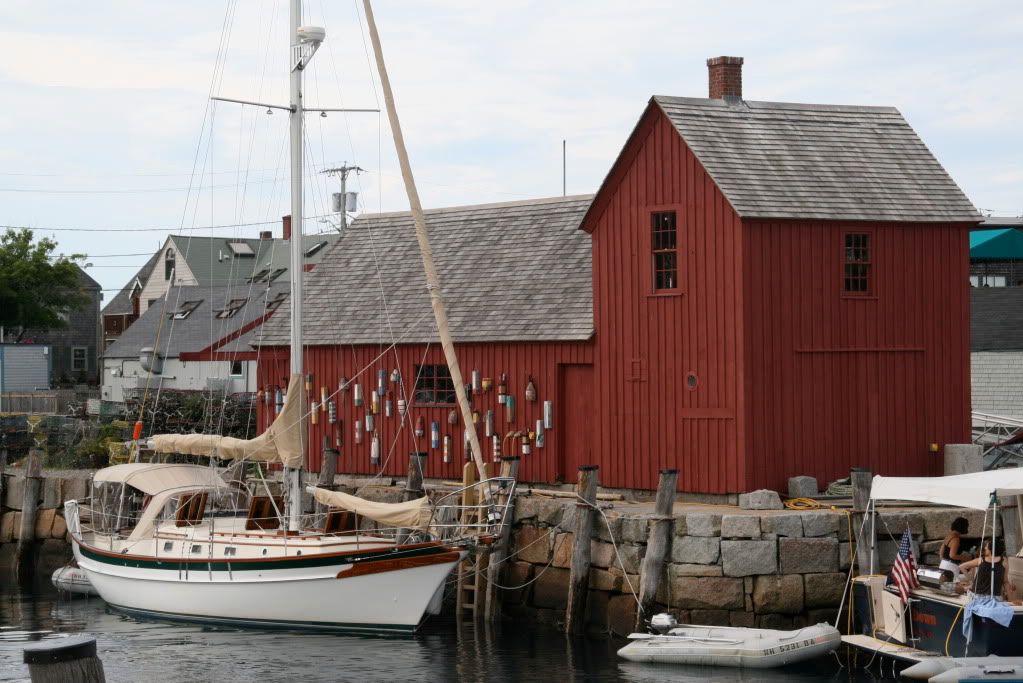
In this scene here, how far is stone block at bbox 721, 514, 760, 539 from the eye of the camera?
66.1ft

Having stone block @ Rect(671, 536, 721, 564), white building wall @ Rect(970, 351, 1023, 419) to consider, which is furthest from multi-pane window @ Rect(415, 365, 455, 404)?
white building wall @ Rect(970, 351, 1023, 419)

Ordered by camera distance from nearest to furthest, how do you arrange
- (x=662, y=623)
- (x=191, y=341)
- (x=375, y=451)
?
1. (x=662, y=623)
2. (x=375, y=451)
3. (x=191, y=341)

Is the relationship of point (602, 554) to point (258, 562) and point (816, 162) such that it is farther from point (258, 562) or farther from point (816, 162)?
point (816, 162)

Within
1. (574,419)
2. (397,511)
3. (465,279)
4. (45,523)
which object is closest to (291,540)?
(397,511)

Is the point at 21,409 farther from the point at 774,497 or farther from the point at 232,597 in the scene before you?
the point at 774,497

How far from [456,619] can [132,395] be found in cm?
2981

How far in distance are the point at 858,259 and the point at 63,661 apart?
19.0m

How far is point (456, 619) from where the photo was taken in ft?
76.9

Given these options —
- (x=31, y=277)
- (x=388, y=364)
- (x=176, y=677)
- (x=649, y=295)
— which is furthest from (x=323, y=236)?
(x=176, y=677)

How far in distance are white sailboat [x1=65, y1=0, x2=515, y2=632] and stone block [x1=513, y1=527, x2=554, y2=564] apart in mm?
656

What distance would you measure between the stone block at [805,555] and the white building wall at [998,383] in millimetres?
19126

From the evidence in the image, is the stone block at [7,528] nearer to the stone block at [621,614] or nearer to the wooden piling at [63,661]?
the stone block at [621,614]

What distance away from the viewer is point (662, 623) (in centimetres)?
1958

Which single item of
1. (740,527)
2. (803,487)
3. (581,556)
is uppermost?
(803,487)
